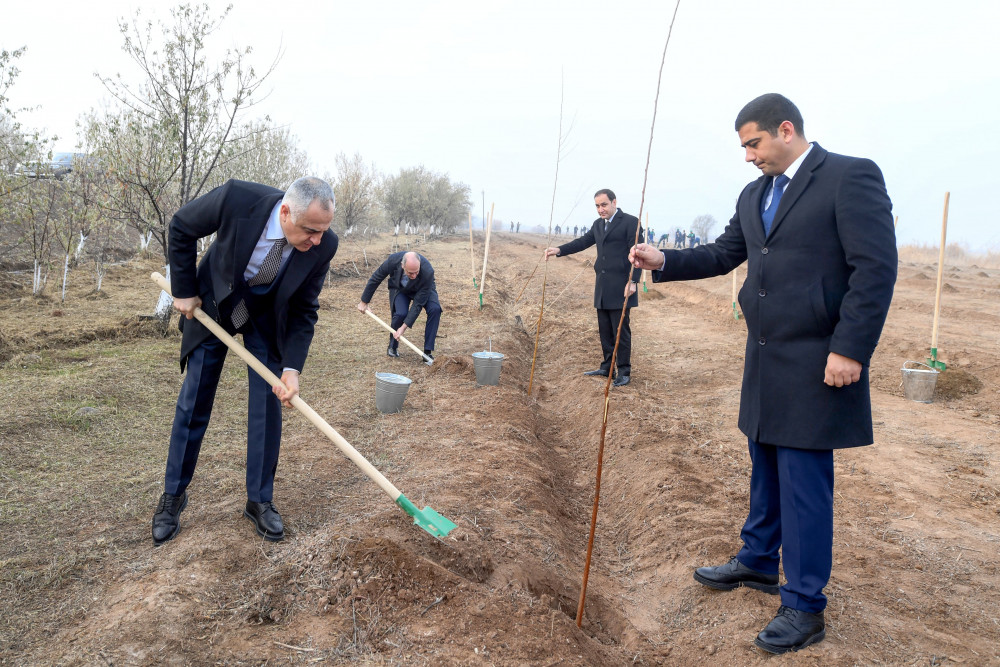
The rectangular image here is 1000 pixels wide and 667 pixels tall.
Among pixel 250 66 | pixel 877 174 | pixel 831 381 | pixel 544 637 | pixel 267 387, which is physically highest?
pixel 250 66

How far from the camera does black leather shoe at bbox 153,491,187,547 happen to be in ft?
10.2

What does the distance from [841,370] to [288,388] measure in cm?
246

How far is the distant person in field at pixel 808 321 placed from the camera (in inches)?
89.1

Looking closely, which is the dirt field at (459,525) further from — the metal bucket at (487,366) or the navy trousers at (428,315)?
the navy trousers at (428,315)

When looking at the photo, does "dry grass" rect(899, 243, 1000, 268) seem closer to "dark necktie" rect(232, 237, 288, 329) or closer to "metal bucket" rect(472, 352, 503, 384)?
"metal bucket" rect(472, 352, 503, 384)

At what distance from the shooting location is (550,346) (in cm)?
1025

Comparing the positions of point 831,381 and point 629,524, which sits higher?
point 831,381

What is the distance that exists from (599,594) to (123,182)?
7682 mm

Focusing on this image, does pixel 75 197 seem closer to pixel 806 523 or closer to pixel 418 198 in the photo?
pixel 806 523

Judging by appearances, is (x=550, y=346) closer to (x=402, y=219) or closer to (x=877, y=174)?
(x=877, y=174)

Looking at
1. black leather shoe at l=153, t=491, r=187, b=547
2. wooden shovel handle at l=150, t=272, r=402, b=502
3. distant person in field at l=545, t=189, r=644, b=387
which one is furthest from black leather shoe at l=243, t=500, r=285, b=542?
distant person in field at l=545, t=189, r=644, b=387

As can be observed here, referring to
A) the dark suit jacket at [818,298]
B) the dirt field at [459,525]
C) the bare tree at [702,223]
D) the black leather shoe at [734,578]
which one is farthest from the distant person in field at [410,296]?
the bare tree at [702,223]

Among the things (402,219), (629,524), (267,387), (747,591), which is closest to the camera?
(747,591)

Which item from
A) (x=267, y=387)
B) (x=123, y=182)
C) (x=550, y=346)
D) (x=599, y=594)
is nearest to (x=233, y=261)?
(x=267, y=387)
